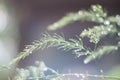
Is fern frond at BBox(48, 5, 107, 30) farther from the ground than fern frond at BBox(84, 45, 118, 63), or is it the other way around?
fern frond at BBox(48, 5, 107, 30)

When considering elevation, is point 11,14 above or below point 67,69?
above

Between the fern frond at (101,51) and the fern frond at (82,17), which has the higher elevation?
the fern frond at (82,17)

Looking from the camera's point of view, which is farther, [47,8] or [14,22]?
[14,22]

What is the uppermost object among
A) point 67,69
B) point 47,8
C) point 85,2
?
point 47,8

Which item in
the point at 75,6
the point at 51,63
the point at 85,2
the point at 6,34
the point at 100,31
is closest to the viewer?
the point at 100,31

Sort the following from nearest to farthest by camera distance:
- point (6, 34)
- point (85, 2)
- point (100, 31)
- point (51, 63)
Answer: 1. point (100, 31)
2. point (51, 63)
3. point (85, 2)
4. point (6, 34)

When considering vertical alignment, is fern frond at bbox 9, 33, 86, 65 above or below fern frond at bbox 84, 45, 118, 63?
above

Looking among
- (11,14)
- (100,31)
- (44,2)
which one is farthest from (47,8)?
(100,31)

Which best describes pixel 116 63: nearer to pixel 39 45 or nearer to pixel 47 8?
pixel 39 45
